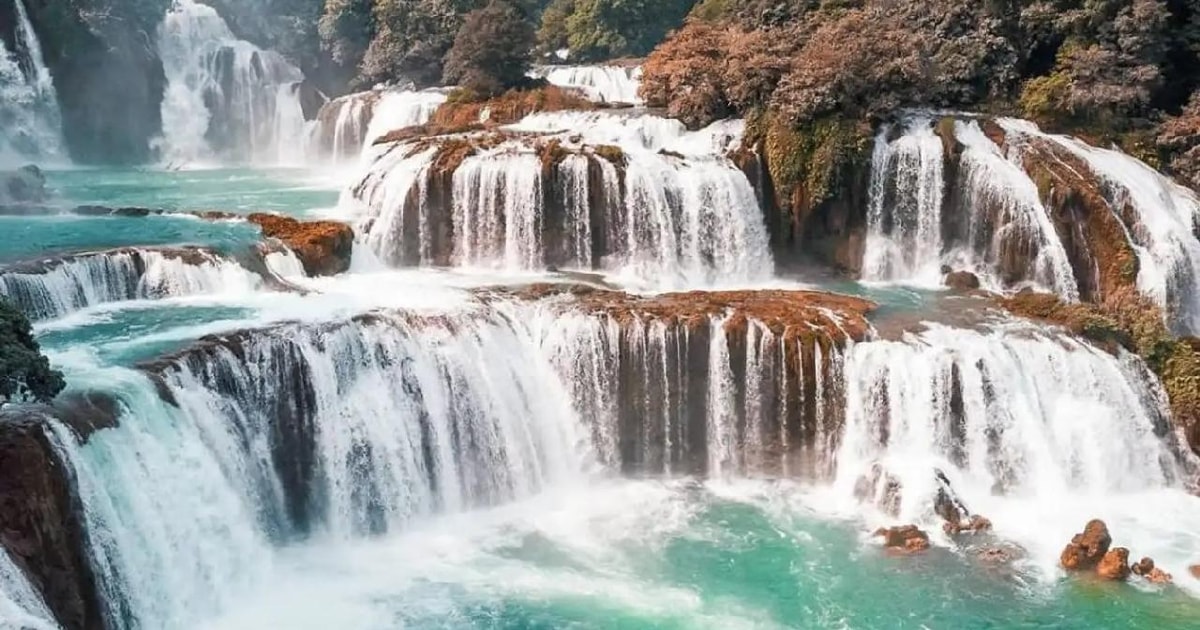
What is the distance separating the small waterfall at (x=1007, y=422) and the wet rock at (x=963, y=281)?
15.1 ft

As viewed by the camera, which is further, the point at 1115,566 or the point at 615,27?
the point at 615,27

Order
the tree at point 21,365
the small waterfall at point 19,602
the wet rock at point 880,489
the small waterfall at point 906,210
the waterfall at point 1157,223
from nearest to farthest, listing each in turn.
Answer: the small waterfall at point 19,602
the tree at point 21,365
the wet rock at point 880,489
the waterfall at point 1157,223
the small waterfall at point 906,210

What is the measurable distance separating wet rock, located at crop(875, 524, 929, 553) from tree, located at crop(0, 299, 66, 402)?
10817mm

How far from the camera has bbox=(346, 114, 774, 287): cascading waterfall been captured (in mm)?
Answer: 21750

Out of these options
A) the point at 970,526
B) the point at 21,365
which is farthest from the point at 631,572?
the point at 21,365

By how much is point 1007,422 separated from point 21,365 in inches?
543

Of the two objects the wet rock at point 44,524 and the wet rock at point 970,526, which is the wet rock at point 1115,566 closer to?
the wet rock at point 970,526

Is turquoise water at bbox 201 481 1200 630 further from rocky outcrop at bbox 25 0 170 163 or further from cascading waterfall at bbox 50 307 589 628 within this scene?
rocky outcrop at bbox 25 0 170 163

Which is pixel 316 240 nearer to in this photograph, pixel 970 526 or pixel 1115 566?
pixel 970 526

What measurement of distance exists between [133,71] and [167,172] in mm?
5965

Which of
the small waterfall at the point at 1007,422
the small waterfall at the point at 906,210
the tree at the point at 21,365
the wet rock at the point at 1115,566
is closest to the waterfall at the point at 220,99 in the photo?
the small waterfall at the point at 906,210

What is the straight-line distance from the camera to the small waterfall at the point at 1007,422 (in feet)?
53.3

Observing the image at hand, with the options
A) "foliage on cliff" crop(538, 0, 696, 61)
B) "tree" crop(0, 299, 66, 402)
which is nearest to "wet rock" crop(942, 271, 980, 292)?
"tree" crop(0, 299, 66, 402)

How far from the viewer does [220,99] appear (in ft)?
135
